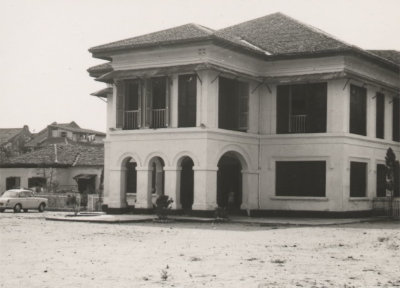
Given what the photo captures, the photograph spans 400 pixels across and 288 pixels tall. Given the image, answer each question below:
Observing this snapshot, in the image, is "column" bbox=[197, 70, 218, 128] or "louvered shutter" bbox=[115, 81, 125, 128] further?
"louvered shutter" bbox=[115, 81, 125, 128]

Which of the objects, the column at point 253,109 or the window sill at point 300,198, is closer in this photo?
the window sill at point 300,198

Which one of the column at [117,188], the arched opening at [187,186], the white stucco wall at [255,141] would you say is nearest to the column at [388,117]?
the white stucco wall at [255,141]

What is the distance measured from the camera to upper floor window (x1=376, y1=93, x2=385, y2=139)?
3407cm

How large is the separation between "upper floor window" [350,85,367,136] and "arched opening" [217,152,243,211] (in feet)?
18.4

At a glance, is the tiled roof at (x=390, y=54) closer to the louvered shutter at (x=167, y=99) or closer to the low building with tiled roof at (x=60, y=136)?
the louvered shutter at (x=167, y=99)

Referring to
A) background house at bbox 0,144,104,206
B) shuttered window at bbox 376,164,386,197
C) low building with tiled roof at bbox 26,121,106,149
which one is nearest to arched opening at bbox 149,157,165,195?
shuttered window at bbox 376,164,386,197

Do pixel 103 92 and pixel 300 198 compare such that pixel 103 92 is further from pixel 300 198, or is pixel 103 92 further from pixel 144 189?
pixel 300 198

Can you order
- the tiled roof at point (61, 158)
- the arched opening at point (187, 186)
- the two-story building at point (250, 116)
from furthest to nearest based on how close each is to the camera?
the tiled roof at point (61, 158), the arched opening at point (187, 186), the two-story building at point (250, 116)

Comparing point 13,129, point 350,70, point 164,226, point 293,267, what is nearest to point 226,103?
point 350,70

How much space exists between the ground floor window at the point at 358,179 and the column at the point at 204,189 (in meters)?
6.53

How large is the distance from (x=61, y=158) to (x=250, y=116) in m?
24.4

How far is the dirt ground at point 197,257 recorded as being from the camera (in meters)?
11.6

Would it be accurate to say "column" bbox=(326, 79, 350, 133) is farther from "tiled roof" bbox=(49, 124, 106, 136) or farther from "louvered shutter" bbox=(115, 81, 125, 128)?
"tiled roof" bbox=(49, 124, 106, 136)

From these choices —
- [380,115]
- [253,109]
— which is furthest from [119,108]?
[380,115]
